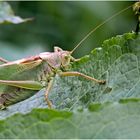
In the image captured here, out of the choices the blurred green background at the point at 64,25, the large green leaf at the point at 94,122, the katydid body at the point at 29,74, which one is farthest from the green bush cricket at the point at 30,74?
the blurred green background at the point at 64,25

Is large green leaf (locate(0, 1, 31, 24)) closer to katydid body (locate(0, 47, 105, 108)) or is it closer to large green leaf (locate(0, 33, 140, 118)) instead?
katydid body (locate(0, 47, 105, 108))

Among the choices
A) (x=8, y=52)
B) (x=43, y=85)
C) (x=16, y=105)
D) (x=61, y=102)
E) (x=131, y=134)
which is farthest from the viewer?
(x=8, y=52)

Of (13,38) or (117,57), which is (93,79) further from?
(13,38)

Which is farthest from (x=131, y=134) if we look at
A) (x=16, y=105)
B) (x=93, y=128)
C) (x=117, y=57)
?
(x=16, y=105)

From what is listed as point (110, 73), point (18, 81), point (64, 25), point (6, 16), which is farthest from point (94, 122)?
point (64, 25)

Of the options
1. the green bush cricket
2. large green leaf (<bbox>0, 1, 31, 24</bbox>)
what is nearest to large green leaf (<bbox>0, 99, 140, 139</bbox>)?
the green bush cricket

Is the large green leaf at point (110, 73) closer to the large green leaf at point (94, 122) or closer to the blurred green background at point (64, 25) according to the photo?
the large green leaf at point (94, 122)

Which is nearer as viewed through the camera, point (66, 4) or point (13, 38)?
point (13, 38)
